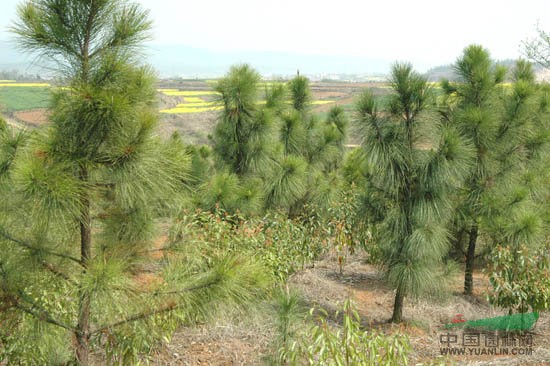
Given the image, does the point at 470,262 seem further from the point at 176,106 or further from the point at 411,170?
the point at 176,106

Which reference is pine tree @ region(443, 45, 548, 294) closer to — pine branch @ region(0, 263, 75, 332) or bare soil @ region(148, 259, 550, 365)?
bare soil @ region(148, 259, 550, 365)

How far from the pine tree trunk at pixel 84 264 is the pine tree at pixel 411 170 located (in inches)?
127

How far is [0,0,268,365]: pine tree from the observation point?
9.16 feet

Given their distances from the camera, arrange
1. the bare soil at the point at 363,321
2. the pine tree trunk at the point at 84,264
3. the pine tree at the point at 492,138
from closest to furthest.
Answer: the pine tree trunk at the point at 84,264 < the bare soil at the point at 363,321 < the pine tree at the point at 492,138

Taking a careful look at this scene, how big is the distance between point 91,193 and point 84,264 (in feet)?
1.57

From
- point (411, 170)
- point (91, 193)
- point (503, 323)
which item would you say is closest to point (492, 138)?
point (411, 170)

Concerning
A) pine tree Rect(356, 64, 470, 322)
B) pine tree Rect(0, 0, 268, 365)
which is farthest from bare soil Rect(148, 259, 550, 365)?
pine tree Rect(0, 0, 268, 365)

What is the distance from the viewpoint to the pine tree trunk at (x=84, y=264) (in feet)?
9.73

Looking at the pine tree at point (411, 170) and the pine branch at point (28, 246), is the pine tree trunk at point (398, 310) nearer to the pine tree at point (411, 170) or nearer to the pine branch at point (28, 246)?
the pine tree at point (411, 170)

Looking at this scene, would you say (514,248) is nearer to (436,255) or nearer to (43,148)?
(436,255)

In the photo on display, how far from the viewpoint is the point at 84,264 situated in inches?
121

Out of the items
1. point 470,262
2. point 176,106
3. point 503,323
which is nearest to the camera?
point 503,323

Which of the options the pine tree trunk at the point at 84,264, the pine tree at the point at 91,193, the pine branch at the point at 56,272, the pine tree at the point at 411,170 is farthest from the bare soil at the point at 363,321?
the pine branch at the point at 56,272

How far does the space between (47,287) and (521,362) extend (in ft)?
13.3
